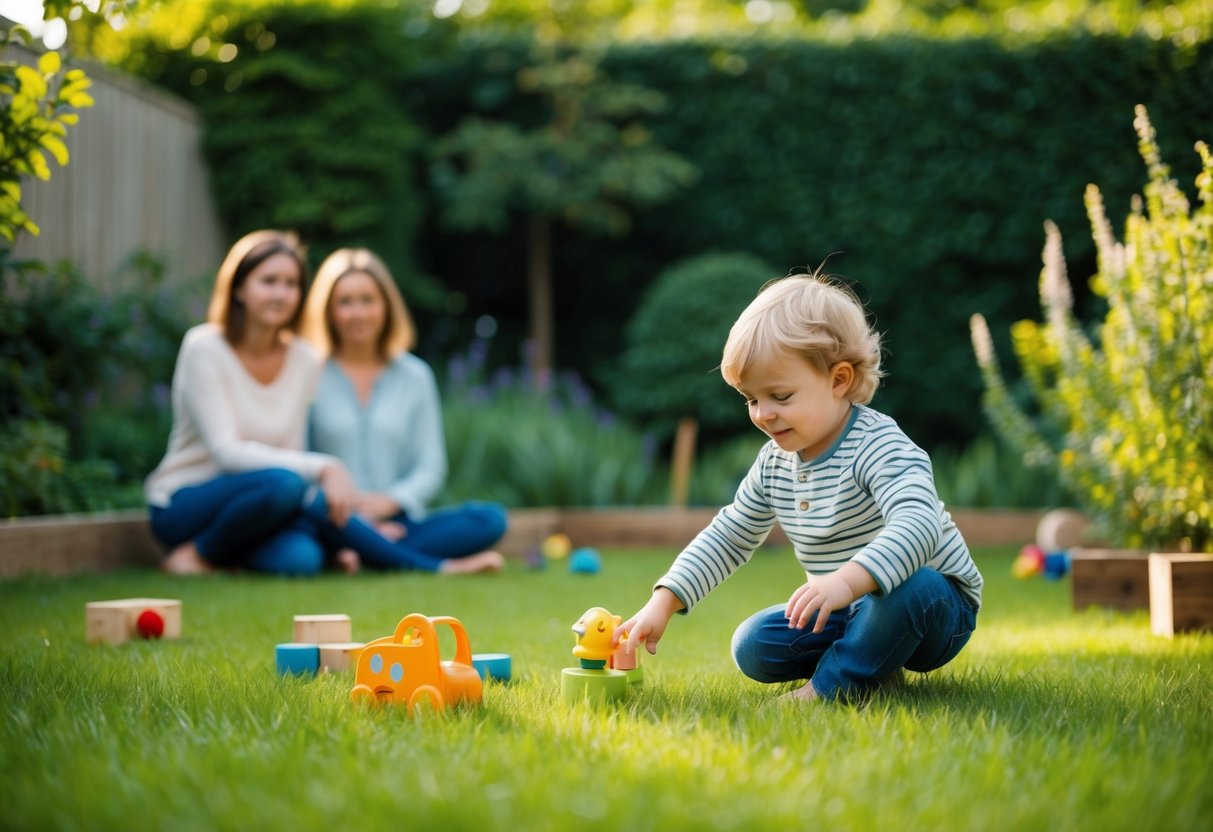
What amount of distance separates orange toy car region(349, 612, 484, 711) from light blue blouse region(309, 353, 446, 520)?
3638mm

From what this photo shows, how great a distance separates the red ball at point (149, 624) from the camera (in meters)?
3.42

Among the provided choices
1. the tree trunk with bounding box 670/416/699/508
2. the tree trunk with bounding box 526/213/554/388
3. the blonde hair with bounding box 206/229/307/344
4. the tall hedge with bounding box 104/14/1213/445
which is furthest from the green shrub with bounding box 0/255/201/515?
the tree trunk with bounding box 526/213/554/388

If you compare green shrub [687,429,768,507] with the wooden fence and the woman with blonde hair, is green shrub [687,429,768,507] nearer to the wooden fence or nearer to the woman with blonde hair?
the woman with blonde hair

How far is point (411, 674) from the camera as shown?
89.7 inches

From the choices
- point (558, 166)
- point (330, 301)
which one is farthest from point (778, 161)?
point (330, 301)

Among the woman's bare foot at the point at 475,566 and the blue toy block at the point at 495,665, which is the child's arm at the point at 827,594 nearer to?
the blue toy block at the point at 495,665

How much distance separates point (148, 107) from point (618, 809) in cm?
800

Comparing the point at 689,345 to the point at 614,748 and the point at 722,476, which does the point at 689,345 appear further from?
the point at 614,748

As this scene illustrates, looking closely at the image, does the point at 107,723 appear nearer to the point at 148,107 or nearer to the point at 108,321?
the point at 108,321

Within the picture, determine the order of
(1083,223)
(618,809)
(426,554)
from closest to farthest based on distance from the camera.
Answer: (618,809) → (426,554) → (1083,223)

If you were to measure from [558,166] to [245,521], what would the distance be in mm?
5915

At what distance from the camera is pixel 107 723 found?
204cm

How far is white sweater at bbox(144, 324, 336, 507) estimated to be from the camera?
5371 millimetres

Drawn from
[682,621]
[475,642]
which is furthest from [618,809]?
[682,621]
